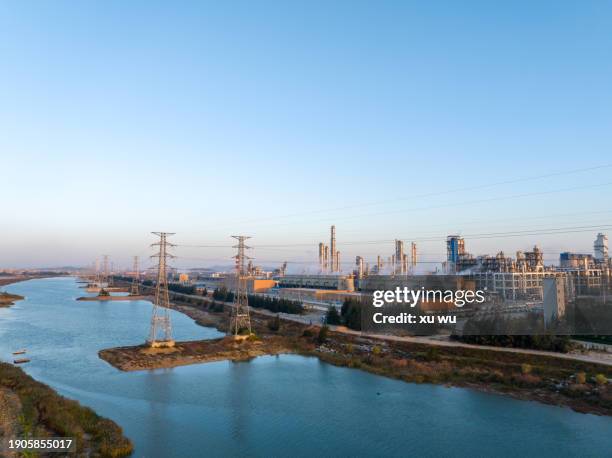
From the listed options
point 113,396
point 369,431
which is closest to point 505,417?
point 369,431

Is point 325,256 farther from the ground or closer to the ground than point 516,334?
farther from the ground

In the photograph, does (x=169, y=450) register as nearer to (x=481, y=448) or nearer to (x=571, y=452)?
(x=481, y=448)

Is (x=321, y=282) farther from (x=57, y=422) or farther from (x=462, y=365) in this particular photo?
(x=57, y=422)

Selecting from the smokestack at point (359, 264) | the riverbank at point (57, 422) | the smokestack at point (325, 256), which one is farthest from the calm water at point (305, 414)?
the smokestack at point (325, 256)

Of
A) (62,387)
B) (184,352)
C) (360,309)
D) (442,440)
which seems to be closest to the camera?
(442,440)

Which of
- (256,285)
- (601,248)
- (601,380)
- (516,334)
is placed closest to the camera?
(601,380)

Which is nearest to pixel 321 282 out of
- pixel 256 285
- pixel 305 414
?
pixel 256 285
